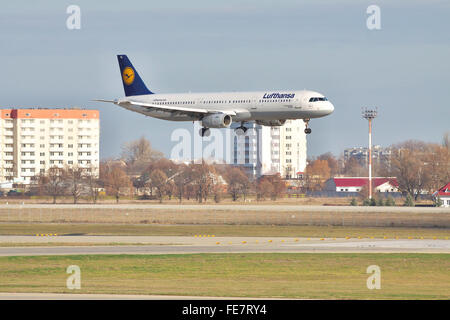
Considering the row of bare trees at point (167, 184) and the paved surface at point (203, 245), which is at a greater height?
the row of bare trees at point (167, 184)

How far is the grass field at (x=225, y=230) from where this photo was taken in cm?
9231

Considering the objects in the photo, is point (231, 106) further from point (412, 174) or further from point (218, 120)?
point (412, 174)

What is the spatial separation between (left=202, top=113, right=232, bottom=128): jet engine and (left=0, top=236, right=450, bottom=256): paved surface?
1073cm

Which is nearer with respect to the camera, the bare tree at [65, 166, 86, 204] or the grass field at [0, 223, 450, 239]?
the grass field at [0, 223, 450, 239]

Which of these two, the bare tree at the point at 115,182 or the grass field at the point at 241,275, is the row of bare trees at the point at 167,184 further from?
the grass field at the point at 241,275

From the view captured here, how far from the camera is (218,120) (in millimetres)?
85312

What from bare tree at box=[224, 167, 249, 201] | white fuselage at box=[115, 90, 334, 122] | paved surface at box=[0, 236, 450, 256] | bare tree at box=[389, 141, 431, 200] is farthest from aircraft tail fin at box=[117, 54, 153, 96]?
bare tree at box=[389, 141, 431, 200]

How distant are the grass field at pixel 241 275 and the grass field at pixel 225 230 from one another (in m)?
28.1

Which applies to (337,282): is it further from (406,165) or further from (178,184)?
(406,165)

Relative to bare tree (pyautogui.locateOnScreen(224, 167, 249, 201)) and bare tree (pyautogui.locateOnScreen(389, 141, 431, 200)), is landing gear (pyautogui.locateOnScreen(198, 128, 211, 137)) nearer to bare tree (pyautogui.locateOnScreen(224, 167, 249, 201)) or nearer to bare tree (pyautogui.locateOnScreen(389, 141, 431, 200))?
bare tree (pyautogui.locateOnScreen(224, 167, 249, 201))

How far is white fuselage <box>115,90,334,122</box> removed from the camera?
268 feet

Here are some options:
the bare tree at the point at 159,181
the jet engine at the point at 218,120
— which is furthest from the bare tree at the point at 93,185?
the jet engine at the point at 218,120

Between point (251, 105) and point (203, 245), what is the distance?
16.6 meters
